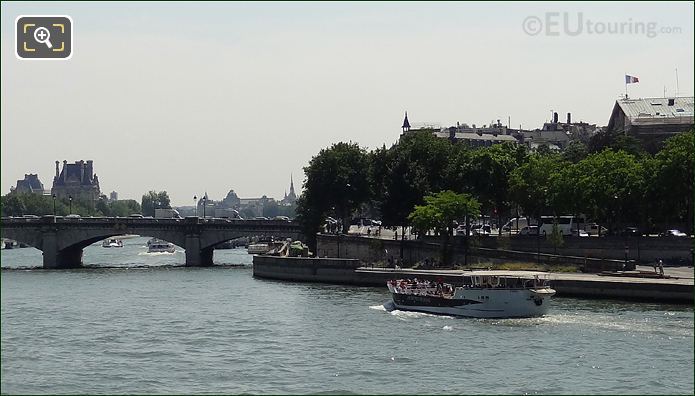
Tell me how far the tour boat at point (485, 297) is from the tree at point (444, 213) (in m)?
22.1

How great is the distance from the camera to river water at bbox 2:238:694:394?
148 ft

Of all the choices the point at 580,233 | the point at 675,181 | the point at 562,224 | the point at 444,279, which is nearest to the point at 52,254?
the point at 562,224

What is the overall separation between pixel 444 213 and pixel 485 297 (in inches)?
1066

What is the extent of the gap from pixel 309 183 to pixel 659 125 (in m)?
38.8

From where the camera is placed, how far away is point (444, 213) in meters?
94.8

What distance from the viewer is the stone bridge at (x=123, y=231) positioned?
→ 125125 millimetres

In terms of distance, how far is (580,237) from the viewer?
3632 inches

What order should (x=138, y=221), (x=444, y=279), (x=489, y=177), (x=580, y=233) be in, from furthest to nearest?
(x=138, y=221), (x=489, y=177), (x=580, y=233), (x=444, y=279)

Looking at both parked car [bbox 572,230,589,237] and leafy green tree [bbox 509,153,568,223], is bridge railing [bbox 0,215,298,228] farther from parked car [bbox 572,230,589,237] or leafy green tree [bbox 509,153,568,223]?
parked car [bbox 572,230,589,237]

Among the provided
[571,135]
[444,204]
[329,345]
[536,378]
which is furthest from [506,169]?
[571,135]

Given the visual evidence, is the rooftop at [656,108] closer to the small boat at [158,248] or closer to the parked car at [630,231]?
the parked car at [630,231]

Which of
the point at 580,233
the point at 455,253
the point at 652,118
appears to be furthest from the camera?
the point at 652,118

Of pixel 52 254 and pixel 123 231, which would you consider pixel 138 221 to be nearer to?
pixel 123 231

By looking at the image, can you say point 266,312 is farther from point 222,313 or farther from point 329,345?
point 329,345
